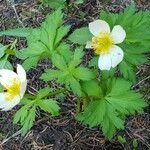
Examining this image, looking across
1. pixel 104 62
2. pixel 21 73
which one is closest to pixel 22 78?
pixel 21 73

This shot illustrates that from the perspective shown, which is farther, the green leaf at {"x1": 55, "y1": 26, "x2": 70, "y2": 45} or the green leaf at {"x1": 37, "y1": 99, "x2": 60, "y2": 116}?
the green leaf at {"x1": 55, "y1": 26, "x2": 70, "y2": 45}

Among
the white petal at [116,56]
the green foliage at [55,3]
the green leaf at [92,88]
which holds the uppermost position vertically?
the white petal at [116,56]

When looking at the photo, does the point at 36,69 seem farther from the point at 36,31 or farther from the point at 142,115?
the point at 142,115

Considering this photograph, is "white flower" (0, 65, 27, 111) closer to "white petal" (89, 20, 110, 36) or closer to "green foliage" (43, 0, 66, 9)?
"white petal" (89, 20, 110, 36)

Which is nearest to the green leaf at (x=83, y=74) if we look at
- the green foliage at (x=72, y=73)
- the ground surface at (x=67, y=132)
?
the green foliage at (x=72, y=73)

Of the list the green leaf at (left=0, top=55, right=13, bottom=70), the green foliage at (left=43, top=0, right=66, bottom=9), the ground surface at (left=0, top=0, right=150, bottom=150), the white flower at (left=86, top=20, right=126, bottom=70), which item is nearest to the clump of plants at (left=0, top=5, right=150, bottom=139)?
the white flower at (left=86, top=20, right=126, bottom=70)

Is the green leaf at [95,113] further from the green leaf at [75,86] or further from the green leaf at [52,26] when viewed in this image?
the green leaf at [52,26]
